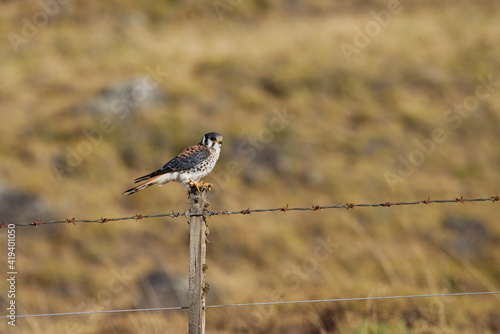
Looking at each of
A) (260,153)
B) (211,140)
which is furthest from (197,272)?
(260,153)

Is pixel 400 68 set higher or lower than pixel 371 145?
higher

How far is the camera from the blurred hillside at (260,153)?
11.4 meters

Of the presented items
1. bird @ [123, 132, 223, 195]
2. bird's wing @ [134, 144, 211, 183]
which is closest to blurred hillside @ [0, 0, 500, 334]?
bird @ [123, 132, 223, 195]

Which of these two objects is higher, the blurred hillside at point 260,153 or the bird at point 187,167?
the blurred hillside at point 260,153

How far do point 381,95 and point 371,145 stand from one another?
2.97 meters

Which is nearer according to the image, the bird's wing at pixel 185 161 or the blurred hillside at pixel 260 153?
the bird's wing at pixel 185 161

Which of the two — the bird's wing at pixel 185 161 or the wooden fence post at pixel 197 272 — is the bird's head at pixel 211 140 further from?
the wooden fence post at pixel 197 272

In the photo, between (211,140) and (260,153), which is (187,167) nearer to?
(211,140)

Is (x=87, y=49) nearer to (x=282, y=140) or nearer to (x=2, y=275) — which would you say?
(x=282, y=140)

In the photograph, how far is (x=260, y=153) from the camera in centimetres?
1894

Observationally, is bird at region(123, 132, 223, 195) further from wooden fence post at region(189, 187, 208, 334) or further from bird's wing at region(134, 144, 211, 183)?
wooden fence post at region(189, 187, 208, 334)

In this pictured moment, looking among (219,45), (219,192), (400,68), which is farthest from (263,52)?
(219,192)

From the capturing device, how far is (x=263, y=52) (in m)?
24.5

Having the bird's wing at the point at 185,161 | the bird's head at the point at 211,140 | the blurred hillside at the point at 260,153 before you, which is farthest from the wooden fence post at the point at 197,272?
the blurred hillside at the point at 260,153
